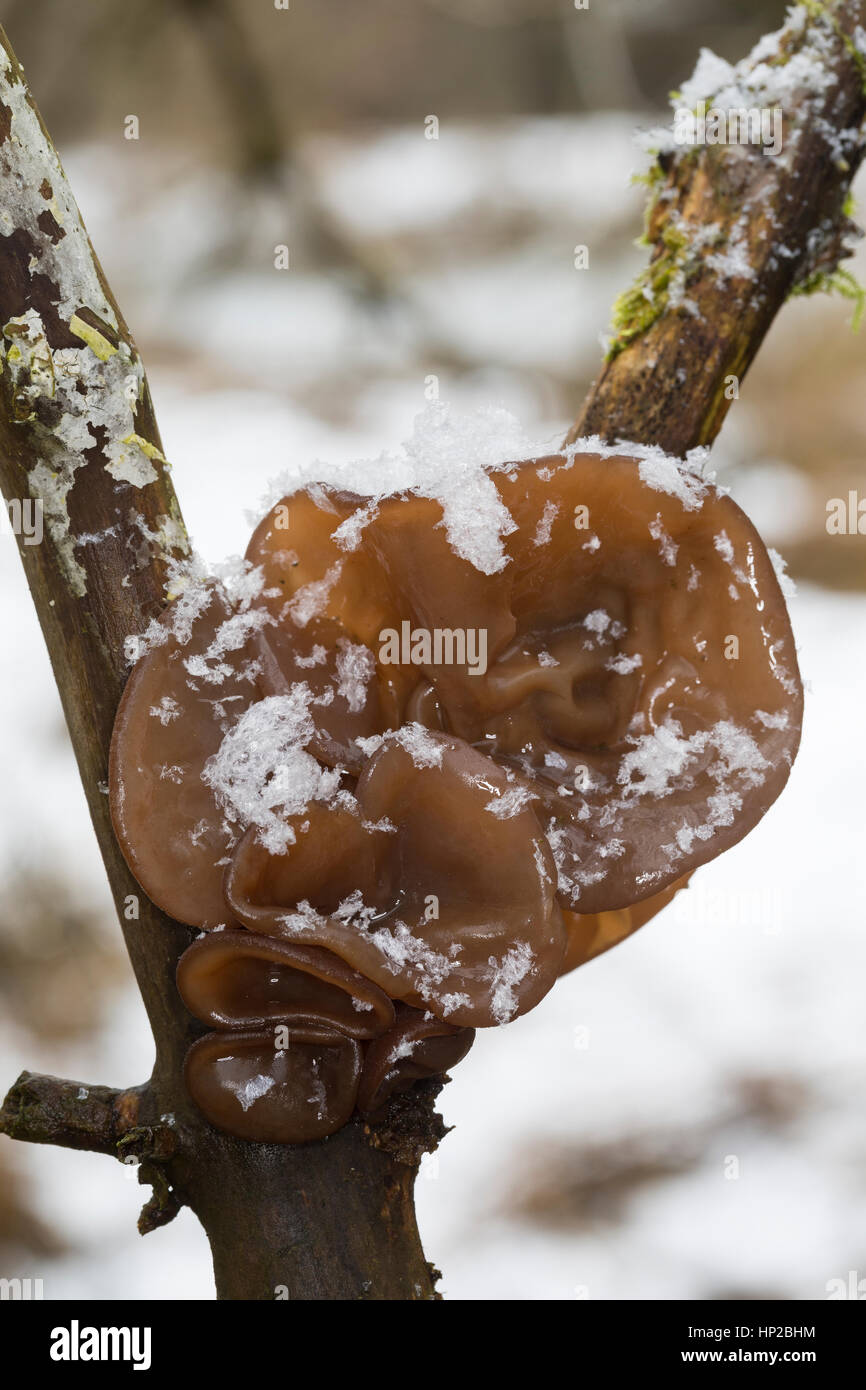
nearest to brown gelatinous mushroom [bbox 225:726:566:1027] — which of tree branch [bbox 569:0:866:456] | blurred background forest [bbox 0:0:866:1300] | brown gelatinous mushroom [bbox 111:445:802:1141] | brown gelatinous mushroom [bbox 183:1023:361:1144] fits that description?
brown gelatinous mushroom [bbox 111:445:802:1141]

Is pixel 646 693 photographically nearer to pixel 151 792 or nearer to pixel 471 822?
pixel 471 822

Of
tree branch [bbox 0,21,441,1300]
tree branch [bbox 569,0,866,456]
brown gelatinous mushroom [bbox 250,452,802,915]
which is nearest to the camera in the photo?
tree branch [bbox 0,21,441,1300]

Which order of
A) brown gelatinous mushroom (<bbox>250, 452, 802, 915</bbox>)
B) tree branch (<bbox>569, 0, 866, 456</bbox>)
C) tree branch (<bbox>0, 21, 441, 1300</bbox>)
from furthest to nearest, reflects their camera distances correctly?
tree branch (<bbox>569, 0, 866, 456</bbox>) → brown gelatinous mushroom (<bbox>250, 452, 802, 915</bbox>) → tree branch (<bbox>0, 21, 441, 1300</bbox>)

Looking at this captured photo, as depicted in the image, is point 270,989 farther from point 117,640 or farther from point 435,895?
point 117,640

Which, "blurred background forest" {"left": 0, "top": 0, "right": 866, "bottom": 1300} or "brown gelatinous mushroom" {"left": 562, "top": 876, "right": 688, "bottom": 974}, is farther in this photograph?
"blurred background forest" {"left": 0, "top": 0, "right": 866, "bottom": 1300}

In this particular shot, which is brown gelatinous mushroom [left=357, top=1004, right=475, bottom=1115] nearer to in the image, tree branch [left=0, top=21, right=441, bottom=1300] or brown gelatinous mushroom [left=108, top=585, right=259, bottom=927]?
tree branch [left=0, top=21, right=441, bottom=1300]

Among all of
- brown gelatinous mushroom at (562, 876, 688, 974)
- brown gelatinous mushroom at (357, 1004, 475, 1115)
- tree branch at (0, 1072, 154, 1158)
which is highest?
brown gelatinous mushroom at (562, 876, 688, 974)

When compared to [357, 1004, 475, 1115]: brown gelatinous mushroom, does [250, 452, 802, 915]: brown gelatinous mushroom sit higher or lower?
Result: higher

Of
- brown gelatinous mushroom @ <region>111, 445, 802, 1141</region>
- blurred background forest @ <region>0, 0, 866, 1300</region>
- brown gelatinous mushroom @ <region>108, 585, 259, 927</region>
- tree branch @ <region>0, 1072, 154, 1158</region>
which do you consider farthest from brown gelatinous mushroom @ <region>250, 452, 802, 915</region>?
blurred background forest @ <region>0, 0, 866, 1300</region>
